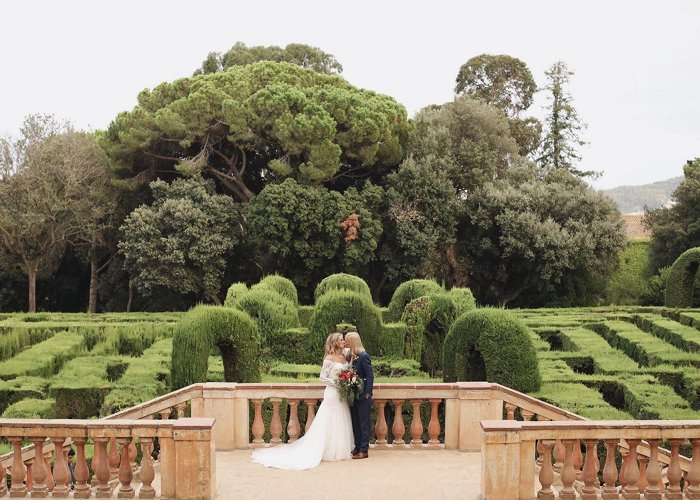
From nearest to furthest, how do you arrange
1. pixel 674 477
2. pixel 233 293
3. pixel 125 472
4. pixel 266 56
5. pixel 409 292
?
1. pixel 674 477
2. pixel 125 472
3. pixel 409 292
4. pixel 233 293
5. pixel 266 56

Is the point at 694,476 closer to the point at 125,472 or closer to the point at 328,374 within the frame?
the point at 328,374

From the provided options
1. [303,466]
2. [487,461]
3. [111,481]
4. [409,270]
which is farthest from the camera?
[409,270]

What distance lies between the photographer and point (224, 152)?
4081 centimetres

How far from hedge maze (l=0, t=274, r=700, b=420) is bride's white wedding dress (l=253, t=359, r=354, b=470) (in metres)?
3.30

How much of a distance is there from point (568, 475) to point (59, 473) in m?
5.50

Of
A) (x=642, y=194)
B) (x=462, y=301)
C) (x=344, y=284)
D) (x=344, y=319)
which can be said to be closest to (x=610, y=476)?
(x=344, y=319)

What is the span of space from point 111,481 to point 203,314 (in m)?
4.92

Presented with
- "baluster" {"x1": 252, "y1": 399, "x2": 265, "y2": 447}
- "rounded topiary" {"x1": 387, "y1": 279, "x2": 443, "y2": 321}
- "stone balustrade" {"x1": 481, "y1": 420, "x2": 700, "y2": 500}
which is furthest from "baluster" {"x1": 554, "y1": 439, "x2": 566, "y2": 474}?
"rounded topiary" {"x1": 387, "y1": 279, "x2": 443, "y2": 321}

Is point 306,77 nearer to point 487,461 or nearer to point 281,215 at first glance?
point 281,215

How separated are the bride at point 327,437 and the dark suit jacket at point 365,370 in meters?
0.17

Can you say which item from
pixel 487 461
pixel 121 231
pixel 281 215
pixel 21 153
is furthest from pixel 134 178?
pixel 487 461

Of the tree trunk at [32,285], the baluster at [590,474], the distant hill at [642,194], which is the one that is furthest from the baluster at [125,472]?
the distant hill at [642,194]

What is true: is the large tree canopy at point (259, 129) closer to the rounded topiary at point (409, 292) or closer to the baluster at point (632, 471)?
the rounded topiary at point (409, 292)

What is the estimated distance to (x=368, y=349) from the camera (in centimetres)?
2070
